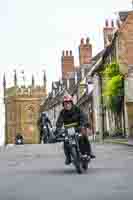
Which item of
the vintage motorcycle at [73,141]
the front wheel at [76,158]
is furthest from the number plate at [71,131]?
the front wheel at [76,158]

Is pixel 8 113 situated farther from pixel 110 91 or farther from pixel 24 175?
pixel 24 175

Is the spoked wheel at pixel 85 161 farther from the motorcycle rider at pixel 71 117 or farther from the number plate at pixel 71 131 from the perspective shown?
the number plate at pixel 71 131

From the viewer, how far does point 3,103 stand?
139250 millimetres

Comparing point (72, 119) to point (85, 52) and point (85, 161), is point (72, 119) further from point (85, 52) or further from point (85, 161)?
point (85, 52)

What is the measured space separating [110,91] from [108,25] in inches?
726

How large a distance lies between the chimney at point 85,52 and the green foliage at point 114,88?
25.3 m

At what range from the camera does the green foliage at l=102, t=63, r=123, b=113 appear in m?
53.0

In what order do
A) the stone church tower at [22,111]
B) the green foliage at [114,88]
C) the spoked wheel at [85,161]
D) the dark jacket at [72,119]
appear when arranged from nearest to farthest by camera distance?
the dark jacket at [72,119], the spoked wheel at [85,161], the green foliage at [114,88], the stone church tower at [22,111]

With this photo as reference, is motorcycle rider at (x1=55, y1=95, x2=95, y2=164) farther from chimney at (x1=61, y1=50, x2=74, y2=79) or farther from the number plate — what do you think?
chimney at (x1=61, y1=50, x2=74, y2=79)

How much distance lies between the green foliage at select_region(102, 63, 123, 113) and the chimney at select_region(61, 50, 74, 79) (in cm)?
3982

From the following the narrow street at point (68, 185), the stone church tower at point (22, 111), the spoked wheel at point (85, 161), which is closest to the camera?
the narrow street at point (68, 185)

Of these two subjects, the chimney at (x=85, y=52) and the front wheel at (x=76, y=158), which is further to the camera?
the chimney at (x=85, y=52)

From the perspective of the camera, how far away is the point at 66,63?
320 ft

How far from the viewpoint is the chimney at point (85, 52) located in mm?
80750
